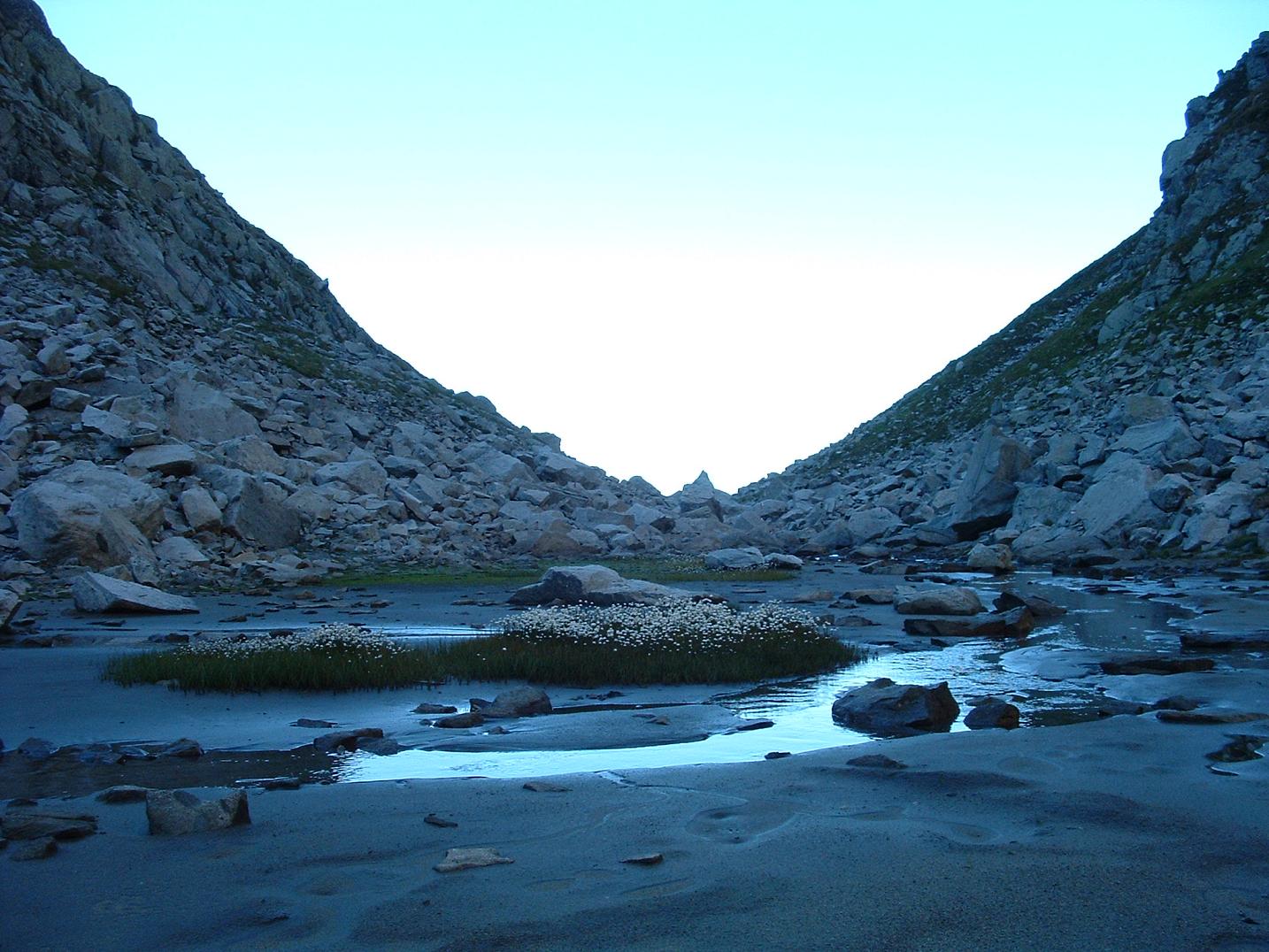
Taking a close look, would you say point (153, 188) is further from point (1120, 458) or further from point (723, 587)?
point (1120, 458)

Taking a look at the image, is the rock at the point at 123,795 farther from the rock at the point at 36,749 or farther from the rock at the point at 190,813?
the rock at the point at 36,749

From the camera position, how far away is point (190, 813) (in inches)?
296

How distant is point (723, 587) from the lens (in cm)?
3506

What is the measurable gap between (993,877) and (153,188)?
6708 cm

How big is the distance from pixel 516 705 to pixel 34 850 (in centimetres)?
706

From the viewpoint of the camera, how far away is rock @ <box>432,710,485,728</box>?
12.4 metres

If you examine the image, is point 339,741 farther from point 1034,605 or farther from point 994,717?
point 1034,605

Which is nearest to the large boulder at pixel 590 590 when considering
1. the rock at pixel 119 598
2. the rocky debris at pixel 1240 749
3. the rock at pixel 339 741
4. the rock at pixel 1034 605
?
the rock at pixel 1034 605

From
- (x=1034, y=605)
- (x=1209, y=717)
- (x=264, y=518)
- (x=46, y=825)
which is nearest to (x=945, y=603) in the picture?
(x=1034, y=605)

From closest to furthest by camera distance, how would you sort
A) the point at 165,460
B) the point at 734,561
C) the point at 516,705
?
the point at 516,705, the point at 165,460, the point at 734,561

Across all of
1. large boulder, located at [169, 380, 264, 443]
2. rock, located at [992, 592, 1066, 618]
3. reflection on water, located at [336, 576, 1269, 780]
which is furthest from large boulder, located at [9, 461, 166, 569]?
rock, located at [992, 592, 1066, 618]

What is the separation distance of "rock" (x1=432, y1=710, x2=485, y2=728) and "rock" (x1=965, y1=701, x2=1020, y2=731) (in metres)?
6.02

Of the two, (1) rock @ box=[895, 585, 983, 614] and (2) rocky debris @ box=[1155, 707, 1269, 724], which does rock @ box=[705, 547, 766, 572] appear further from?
(2) rocky debris @ box=[1155, 707, 1269, 724]

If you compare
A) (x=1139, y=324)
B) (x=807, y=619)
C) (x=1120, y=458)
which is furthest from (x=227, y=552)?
(x=1139, y=324)
